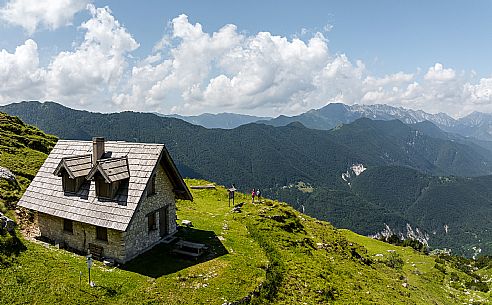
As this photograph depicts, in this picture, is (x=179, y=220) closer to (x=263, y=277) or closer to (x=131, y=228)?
(x=131, y=228)

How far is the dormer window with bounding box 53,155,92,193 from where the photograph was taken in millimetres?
25719

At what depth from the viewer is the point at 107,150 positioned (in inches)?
1114

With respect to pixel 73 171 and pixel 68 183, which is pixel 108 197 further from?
pixel 68 183

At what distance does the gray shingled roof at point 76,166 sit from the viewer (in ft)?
84.2

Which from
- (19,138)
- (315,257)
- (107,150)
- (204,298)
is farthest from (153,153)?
(19,138)

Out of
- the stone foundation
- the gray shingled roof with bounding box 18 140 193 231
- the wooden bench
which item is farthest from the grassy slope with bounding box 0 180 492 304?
the gray shingled roof with bounding box 18 140 193 231

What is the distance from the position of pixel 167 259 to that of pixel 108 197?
616 cm

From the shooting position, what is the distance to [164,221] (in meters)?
28.8

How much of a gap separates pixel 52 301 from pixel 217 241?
13471 mm

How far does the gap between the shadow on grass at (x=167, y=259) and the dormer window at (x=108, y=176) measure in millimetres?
5083

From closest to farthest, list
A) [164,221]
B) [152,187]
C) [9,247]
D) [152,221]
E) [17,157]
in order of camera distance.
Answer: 1. [9,247]
2. [152,187]
3. [152,221]
4. [164,221]
5. [17,157]

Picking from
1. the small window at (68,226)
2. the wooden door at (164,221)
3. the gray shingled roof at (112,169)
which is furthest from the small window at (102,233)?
the wooden door at (164,221)

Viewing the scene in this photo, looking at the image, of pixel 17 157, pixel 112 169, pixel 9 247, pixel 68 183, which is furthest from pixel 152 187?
pixel 17 157

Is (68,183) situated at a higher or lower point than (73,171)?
lower
